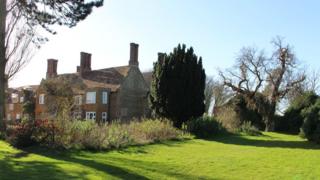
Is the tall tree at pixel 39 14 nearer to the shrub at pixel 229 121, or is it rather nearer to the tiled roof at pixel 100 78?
the shrub at pixel 229 121

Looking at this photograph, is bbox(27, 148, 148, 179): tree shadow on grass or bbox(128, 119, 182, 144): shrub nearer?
bbox(27, 148, 148, 179): tree shadow on grass

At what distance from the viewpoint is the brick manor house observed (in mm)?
63312

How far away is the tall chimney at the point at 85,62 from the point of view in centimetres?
6856

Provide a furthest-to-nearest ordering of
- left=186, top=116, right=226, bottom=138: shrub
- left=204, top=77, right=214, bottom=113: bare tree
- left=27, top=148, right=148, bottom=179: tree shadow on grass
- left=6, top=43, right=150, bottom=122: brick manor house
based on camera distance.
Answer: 1. left=204, top=77, right=214, bottom=113: bare tree
2. left=6, top=43, right=150, bottom=122: brick manor house
3. left=186, top=116, right=226, bottom=138: shrub
4. left=27, top=148, right=148, bottom=179: tree shadow on grass

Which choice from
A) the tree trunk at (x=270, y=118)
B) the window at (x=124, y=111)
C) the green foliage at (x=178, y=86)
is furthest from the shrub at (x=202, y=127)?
the window at (x=124, y=111)

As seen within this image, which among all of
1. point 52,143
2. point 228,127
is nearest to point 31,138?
point 52,143

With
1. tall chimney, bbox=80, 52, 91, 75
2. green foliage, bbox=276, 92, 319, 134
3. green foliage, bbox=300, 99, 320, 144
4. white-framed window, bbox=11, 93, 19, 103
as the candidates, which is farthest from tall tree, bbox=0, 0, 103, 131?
white-framed window, bbox=11, 93, 19, 103

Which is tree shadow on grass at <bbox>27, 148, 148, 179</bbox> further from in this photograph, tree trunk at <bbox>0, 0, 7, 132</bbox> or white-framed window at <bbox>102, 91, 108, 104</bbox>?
white-framed window at <bbox>102, 91, 108, 104</bbox>

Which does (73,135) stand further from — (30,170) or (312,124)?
(312,124)

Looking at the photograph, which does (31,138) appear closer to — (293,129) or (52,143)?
(52,143)

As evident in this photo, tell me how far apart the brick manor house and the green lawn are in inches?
1713

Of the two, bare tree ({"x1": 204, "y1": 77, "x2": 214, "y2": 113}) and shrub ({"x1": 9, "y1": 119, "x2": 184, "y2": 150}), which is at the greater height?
bare tree ({"x1": 204, "y1": 77, "x2": 214, "y2": 113})

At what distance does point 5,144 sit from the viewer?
67.1ft

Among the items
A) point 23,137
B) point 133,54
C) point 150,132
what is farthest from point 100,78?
point 23,137
